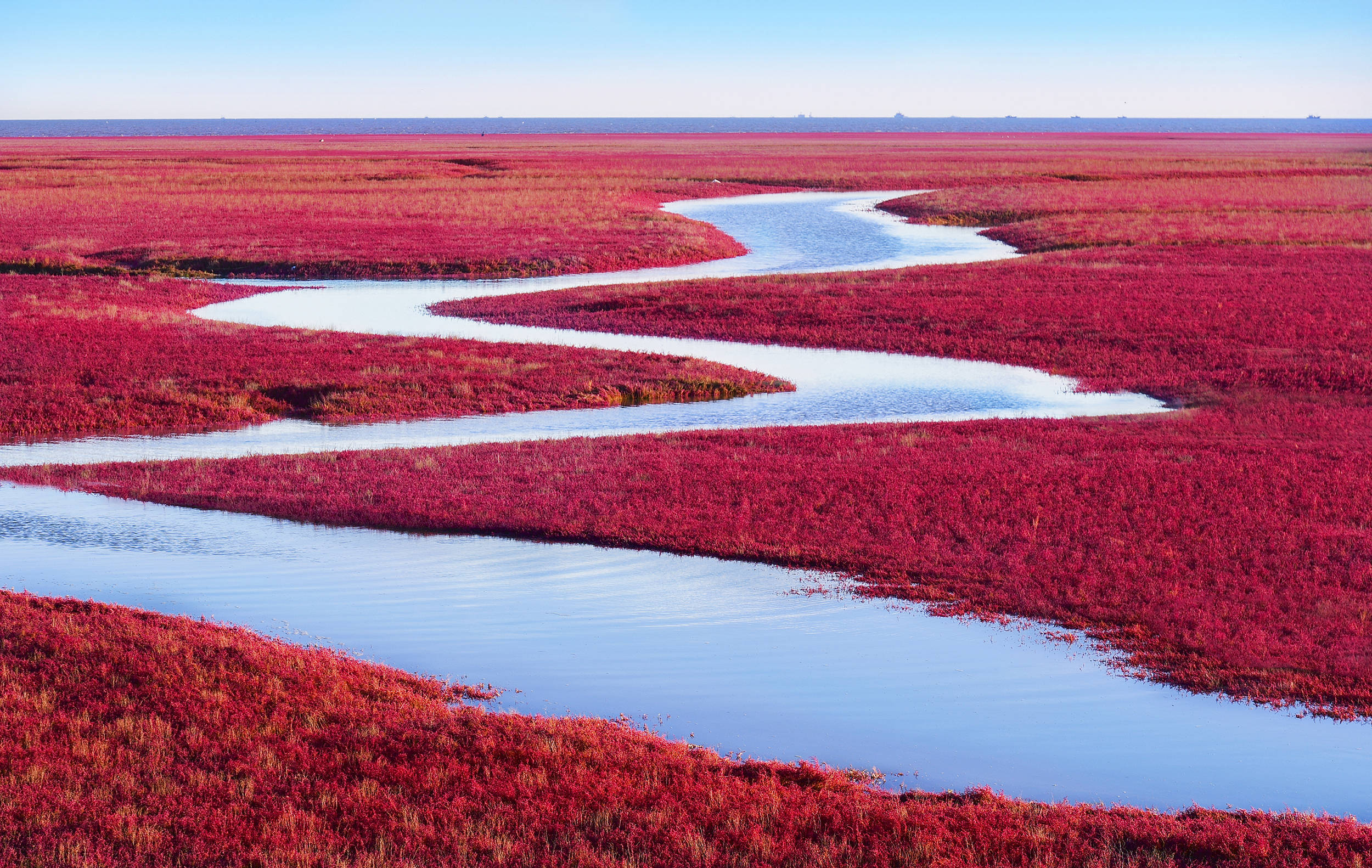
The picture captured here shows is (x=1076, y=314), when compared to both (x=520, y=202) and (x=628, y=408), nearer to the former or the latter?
(x=628, y=408)

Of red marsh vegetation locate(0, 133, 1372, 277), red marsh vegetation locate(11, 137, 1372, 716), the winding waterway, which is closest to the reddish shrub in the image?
red marsh vegetation locate(11, 137, 1372, 716)

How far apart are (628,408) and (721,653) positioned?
51.8 ft

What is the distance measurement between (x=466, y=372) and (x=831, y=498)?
14120 mm

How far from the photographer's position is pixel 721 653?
44.4 feet

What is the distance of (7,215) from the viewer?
225 feet

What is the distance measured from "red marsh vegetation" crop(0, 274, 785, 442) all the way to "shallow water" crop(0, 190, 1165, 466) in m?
1.03

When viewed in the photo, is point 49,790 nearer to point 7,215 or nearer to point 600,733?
point 600,733

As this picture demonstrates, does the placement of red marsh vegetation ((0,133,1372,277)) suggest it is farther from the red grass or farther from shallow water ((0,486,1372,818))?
shallow water ((0,486,1372,818))

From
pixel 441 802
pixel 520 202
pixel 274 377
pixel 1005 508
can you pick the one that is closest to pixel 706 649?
pixel 441 802

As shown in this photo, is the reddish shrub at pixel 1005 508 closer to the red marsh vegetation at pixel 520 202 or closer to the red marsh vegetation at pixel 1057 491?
the red marsh vegetation at pixel 1057 491

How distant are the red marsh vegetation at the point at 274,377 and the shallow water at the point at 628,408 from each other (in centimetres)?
103

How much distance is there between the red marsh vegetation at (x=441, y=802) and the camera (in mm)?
8773

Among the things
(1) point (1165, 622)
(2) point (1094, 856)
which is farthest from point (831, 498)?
(2) point (1094, 856)

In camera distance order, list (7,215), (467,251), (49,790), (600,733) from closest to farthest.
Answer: (49,790)
(600,733)
(467,251)
(7,215)
